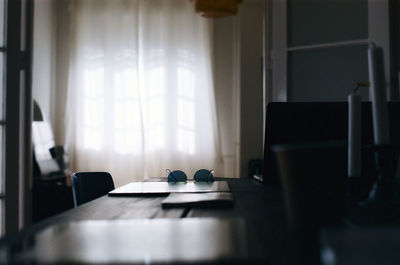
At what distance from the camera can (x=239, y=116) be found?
14.6ft

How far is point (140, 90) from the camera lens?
15.2 feet

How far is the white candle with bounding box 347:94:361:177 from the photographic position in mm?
943

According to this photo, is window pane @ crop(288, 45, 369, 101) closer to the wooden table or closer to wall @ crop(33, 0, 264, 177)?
wall @ crop(33, 0, 264, 177)

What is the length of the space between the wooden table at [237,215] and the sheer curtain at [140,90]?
3.26m

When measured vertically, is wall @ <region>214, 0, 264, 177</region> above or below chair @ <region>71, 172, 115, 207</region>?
above

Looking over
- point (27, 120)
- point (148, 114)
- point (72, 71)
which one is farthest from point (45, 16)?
point (27, 120)

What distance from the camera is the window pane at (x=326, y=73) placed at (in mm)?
2768

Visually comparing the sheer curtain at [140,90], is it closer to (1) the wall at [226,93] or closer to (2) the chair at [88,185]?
(1) the wall at [226,93]

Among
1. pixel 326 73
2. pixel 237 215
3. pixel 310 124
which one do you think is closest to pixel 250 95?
pixel 326 73

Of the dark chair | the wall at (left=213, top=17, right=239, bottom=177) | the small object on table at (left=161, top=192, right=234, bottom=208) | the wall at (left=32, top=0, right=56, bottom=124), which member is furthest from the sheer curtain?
the small object on table at (left=161, top=192, right=234, bottom=208)

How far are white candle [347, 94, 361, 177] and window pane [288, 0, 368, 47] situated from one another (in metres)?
2.03

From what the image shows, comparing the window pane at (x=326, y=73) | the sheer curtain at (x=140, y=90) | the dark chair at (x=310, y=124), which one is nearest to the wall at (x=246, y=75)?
the sheer curtain at (x=140, y=90)

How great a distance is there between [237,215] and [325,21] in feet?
7.91

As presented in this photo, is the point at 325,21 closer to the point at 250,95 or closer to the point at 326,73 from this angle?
the point at 326,73
